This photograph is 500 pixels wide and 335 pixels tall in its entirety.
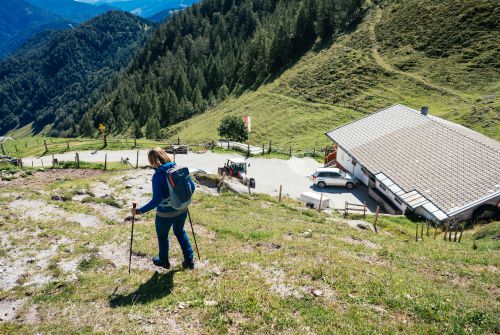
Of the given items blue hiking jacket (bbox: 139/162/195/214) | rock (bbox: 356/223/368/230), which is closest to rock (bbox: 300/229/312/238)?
rock (bbox: 356/223/368/230)

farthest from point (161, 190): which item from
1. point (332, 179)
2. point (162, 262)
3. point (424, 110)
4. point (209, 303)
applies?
point (424, 110)

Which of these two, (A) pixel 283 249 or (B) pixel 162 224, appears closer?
(B) pixel 162 224

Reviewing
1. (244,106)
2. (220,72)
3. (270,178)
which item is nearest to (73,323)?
(270,178)

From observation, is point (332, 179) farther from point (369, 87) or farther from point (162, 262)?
point (369, 87)

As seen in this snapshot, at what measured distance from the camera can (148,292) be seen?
891cm

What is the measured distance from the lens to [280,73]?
109500 millimetres

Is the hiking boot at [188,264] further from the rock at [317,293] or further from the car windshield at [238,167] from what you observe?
the car windshield at [238,167]

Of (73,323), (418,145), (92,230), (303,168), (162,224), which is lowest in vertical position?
(303,168)

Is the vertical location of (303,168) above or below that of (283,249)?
below

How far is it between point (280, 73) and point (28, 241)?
10405 cm

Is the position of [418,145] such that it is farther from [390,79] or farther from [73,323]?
[390,79]

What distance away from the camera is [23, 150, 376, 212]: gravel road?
120ft

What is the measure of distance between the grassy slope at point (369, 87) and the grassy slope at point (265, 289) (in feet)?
164

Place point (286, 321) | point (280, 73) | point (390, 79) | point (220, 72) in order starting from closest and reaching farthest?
point (286, 321) → point (390, 79) → point (280, 73) → point (220, 72)
